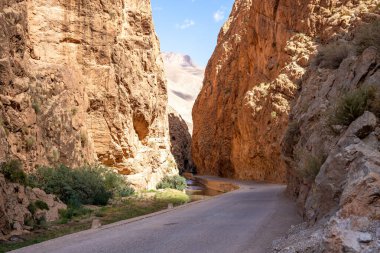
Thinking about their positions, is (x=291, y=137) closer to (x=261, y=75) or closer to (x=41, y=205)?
(x=41, y=205)

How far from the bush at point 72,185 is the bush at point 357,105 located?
14039 millimetres

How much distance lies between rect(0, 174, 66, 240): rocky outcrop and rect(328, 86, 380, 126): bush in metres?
9.50

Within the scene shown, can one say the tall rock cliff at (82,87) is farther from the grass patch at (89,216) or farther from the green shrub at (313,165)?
the green shrub at (313,165)

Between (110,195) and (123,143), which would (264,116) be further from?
(110,195)

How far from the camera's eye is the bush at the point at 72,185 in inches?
769

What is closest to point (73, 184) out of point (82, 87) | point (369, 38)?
point (82, 87)

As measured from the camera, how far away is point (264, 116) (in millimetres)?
43625

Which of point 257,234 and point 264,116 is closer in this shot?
point 257,234

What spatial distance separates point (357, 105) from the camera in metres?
8.21

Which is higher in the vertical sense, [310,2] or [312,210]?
[310,2]

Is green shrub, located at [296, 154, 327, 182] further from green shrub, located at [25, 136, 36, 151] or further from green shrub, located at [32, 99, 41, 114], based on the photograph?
green shrub, located at [32, 99, 41, 114]

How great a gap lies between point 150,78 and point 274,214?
24434mm

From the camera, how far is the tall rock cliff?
20562 mm

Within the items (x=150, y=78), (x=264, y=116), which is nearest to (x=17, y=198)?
(x=150, y=78)
